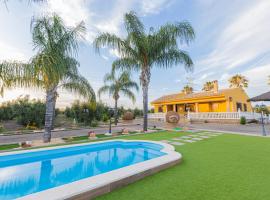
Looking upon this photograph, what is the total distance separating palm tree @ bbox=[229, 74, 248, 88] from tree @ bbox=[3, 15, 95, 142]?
35.9 metres

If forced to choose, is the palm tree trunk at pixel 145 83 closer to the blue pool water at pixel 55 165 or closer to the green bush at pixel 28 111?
the blue pool water at pixel 55 165

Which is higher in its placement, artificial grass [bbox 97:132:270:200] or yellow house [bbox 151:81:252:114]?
yellow house [bbox 151:81:252:114]

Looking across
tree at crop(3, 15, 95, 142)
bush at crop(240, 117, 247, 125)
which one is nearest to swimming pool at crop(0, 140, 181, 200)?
tree at crop(3, 15, 95, 142)

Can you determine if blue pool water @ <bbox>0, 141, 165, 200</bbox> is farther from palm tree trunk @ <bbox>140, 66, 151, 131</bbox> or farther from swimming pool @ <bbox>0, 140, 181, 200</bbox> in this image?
Answer: palm tree trunk @ <bbox>140, 66, 151, 131</bbox>

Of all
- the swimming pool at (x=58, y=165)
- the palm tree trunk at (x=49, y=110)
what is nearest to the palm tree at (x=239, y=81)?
the swimming pool at (x=58, y=165)

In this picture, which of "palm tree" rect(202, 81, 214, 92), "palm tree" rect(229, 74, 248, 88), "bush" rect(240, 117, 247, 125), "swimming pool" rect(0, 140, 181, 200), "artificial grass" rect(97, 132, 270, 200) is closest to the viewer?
"artificial grass" rect(97, 132, 270, 200)

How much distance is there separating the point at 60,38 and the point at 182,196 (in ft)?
31.9

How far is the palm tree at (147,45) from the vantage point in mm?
11414

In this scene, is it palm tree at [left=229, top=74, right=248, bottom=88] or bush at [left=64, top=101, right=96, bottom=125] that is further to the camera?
palm tree at [left=229, top=74, right=248, bottom=88]

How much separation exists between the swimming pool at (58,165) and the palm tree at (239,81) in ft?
115

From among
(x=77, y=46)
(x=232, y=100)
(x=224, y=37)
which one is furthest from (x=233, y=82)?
(x=77, y=46)

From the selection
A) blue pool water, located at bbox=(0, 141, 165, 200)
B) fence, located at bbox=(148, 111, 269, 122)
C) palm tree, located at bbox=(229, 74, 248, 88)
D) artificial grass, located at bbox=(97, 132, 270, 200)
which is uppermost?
palm tree, located at bbox=(229, 74, 248, 88)

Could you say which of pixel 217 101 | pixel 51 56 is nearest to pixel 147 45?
pixel 51 56

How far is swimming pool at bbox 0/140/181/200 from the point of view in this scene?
4.03 metres
